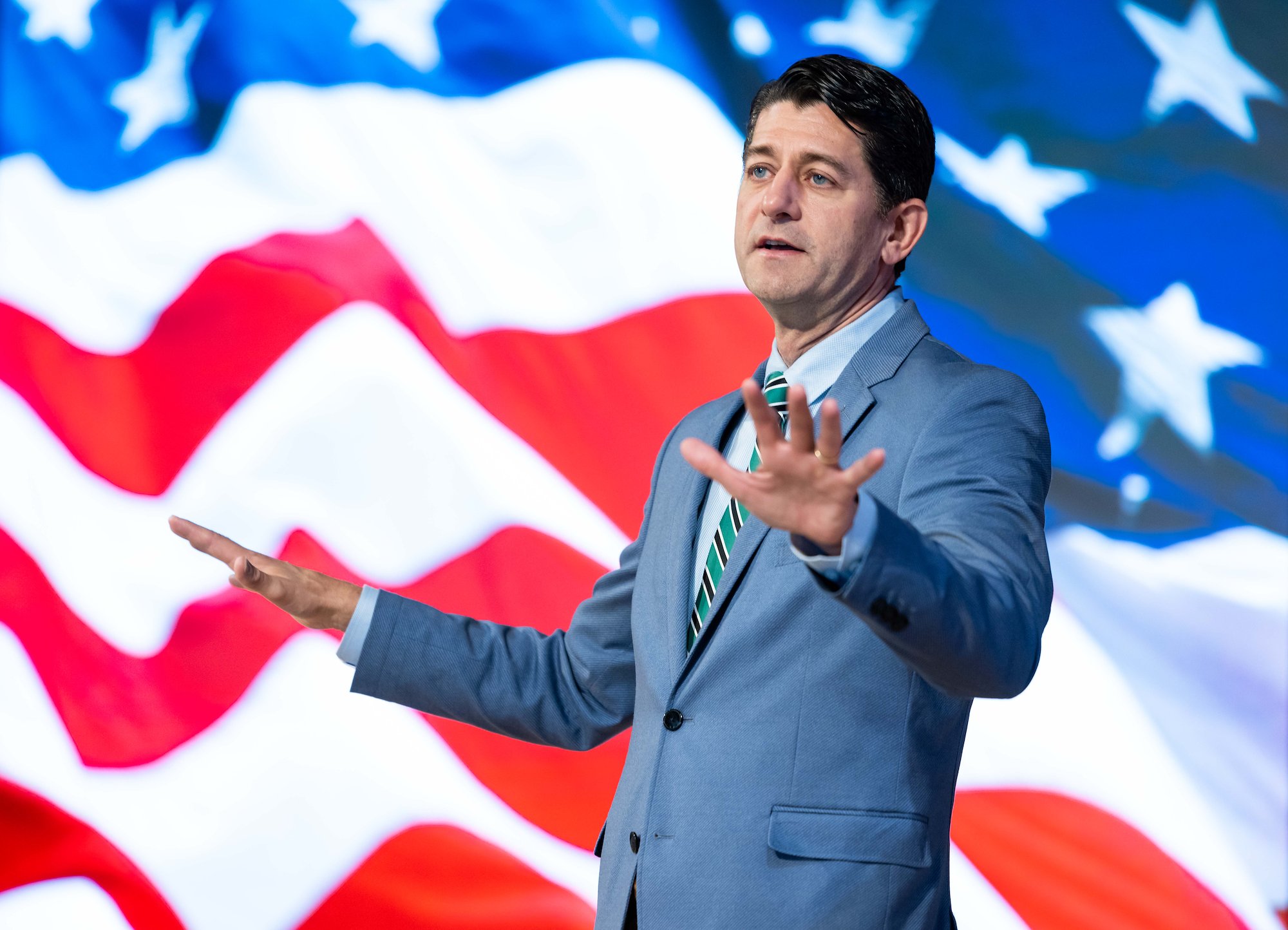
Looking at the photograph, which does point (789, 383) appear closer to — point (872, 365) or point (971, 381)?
point (872, 365)

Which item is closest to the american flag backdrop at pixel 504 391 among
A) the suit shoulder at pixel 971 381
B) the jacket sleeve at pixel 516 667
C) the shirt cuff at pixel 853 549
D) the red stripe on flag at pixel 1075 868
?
the red stripe on flag at pixel 1075 868

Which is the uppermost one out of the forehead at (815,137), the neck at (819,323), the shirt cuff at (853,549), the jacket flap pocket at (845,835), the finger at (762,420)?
the forehead at (815,137)

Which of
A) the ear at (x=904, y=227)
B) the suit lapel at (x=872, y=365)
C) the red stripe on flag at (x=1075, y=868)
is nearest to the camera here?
the suit lapel at (x=872, y=365)

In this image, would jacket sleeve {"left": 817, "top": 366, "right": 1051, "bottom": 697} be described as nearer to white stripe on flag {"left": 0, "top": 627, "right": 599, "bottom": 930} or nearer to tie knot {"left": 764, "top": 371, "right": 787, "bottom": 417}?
tie knot {"left": 764, "top": 371, "right": 787, "bottom": 417}

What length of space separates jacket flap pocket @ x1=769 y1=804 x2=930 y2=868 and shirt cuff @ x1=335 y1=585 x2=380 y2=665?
61 cm

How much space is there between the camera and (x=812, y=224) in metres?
1.42

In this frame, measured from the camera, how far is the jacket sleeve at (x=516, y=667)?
148 centimetres

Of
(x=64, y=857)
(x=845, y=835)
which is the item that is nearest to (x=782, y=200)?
(x=845, y=835)

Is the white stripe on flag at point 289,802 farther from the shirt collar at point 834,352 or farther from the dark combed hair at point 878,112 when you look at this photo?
the dark combed hair at point 878,112

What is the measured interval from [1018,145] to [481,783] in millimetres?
1882

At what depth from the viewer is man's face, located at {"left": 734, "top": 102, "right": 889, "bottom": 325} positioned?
1405mm

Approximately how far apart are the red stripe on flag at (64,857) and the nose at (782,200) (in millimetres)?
2024

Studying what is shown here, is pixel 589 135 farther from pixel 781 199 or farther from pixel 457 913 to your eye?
pixel 457 913

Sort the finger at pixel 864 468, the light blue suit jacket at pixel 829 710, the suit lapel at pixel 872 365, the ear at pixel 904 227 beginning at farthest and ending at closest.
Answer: the ear at pixel 904 227, the suit lapel at pixel 872 365, the light blue suit jacket at pixel 829 710, the finger at pixel 864 468
